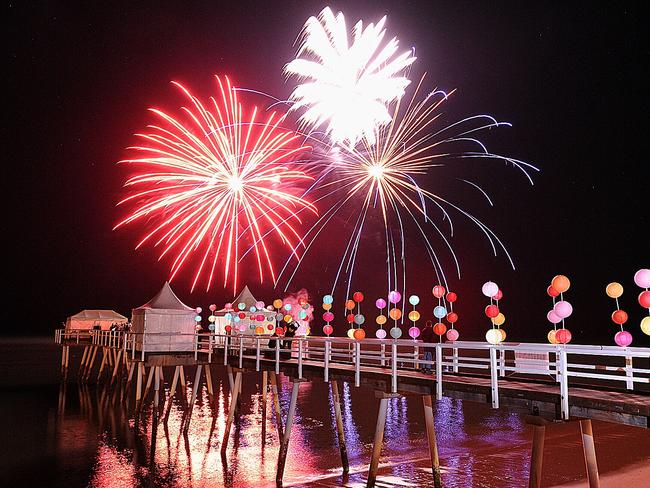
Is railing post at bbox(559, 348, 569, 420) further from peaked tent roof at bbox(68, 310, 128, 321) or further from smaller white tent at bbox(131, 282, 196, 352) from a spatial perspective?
peaked tent roof at bbox(68, 310, 128, 321)

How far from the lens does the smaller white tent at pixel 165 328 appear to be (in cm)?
2722

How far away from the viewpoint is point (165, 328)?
1099 inches

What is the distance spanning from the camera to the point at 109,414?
28.6 m

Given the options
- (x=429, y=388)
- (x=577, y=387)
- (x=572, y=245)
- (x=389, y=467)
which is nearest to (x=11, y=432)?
(x=389, y=467)

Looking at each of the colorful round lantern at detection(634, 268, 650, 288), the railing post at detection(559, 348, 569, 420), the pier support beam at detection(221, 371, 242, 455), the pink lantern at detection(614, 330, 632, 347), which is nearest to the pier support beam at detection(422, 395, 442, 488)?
the railing post at detection(559, 348, 569, 420)

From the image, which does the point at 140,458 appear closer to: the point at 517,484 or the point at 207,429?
the point at 207,429

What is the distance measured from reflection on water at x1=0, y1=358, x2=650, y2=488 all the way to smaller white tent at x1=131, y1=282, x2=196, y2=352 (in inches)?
134

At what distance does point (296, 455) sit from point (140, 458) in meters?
5.44

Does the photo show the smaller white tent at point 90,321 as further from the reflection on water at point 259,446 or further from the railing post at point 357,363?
the railing post at point 357,363

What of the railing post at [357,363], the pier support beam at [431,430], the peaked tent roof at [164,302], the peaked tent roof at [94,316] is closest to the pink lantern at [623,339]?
the pier support beam at [431,430]

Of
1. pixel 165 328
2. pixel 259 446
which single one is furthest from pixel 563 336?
pixel 165 328

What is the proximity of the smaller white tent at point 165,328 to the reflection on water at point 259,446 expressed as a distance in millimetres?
3406

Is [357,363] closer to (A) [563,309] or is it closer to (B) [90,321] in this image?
(A) [563,309]

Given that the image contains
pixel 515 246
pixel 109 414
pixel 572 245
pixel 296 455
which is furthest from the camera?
pixel 515 246
